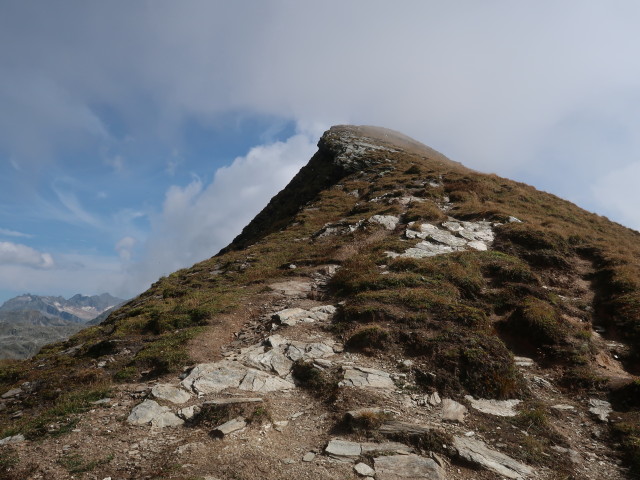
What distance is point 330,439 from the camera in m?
10.2

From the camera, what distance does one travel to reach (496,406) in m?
12.4

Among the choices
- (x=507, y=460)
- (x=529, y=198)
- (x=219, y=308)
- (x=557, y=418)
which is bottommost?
(x=507, y=460)

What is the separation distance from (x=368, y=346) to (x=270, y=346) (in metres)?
4.10

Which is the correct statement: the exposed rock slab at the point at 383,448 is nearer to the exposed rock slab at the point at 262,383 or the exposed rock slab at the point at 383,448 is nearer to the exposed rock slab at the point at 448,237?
the exposed rock slab at the point at 262,383

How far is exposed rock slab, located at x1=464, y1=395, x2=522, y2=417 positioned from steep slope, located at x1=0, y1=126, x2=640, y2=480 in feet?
0.20

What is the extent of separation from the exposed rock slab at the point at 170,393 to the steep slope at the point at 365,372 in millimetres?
59

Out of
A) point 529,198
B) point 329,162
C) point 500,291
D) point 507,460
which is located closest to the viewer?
point 507,460

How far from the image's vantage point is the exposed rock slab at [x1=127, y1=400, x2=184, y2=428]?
35.8ft

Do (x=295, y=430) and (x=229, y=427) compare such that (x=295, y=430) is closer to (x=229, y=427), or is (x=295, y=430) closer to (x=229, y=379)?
(x=229, y=427)

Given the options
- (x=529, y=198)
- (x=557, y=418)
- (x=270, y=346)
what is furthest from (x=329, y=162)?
(x=557, y=418)

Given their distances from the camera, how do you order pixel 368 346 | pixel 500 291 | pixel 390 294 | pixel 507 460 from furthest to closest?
pixel 500 291 → pixel 390 294 → pixel 368 346 → pixel 507 460

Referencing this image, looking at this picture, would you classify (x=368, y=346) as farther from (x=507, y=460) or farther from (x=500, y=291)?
(x=500, y=291)

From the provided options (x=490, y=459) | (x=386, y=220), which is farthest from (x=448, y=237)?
(x=490, y=459)

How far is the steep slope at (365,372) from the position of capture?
380 inches
